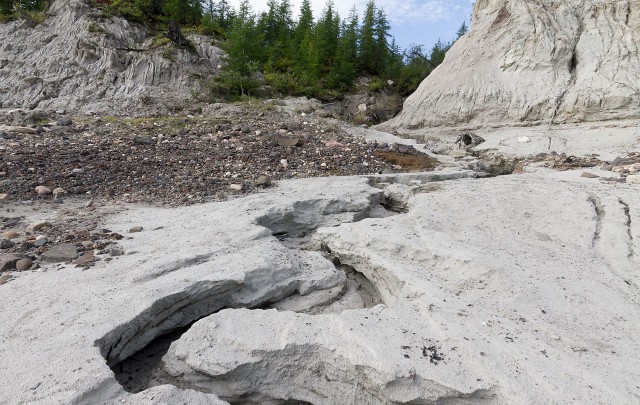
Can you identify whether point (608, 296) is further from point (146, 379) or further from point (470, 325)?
point (146, 379)

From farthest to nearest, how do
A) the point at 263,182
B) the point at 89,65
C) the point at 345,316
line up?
the point at 89,65 < the point at 263,182 < the point at 345,316

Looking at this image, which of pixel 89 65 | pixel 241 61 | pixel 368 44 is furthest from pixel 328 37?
pixel 89 65

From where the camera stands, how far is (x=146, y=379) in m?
2.68

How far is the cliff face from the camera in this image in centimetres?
1148

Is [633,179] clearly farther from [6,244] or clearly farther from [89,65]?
[89,65]

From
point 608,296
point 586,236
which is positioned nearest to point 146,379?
point 608,296

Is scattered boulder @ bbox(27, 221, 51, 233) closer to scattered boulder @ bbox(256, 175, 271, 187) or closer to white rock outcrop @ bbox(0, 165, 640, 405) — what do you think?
white rock outcrop @ bbox(0, 165, 640, 405)

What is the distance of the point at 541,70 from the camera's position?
12586mm

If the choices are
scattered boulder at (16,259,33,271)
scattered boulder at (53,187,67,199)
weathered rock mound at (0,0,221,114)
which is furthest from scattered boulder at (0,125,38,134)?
weathered rock mound at (0,0,221,114)

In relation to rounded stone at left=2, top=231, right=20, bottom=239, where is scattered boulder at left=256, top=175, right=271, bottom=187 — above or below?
above

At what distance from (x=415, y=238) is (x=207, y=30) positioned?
1991 centimetres

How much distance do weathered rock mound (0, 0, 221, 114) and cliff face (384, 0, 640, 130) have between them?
8.95m

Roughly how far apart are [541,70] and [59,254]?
1375cm

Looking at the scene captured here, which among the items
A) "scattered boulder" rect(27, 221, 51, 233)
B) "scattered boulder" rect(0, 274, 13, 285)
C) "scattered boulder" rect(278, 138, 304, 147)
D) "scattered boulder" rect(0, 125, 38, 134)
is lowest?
"scattered boulder" rect(0, 274, 13, 285)
